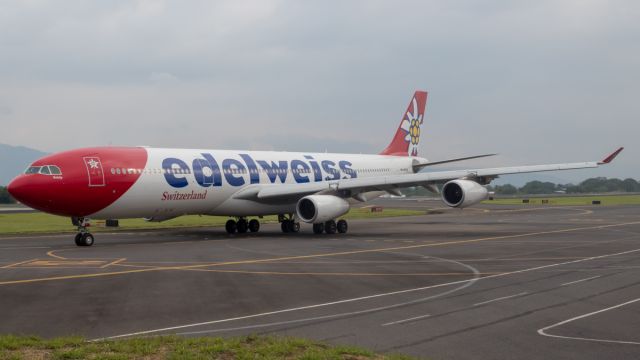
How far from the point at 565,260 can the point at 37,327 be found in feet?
57.9

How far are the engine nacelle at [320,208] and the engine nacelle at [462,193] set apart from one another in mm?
5511

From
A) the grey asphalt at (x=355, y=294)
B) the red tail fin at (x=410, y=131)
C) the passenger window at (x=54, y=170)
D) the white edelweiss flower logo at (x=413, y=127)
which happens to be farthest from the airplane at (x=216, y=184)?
the white edelweiss flower logo at (x=413, y=127)

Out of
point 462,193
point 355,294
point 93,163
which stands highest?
point 93,163

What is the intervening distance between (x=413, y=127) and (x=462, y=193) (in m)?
18.0

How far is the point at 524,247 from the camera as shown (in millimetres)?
27438

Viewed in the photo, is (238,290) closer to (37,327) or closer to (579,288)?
(37,327)

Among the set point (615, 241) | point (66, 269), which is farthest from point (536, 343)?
point (615, 241)

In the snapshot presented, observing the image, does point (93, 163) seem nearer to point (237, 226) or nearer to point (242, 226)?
point (237, 226)

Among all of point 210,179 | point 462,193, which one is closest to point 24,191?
point 210,179

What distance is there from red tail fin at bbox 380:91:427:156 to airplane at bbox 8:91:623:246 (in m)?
6.87

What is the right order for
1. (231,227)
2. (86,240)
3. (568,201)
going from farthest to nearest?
(568,201), (231,227), (86,240)

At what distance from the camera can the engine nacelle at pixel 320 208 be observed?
3334cm

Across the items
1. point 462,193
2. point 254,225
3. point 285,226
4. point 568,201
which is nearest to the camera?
point 462,193

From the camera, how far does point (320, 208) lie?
109 ft
